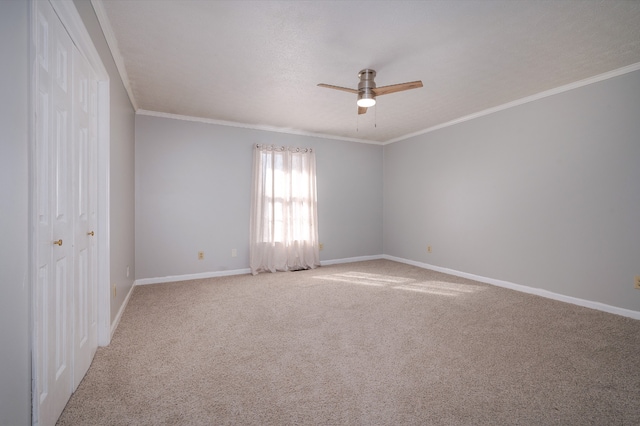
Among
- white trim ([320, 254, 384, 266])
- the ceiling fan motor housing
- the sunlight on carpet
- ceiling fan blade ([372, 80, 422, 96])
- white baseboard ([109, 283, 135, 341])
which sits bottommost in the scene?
the sunlight on carpet

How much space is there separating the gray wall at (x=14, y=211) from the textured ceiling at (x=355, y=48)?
1187 mm

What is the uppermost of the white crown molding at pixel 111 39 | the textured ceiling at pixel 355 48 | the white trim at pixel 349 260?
the textured ceiling at pixel 355 48

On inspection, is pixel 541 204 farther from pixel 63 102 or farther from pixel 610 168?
pixel 63 102

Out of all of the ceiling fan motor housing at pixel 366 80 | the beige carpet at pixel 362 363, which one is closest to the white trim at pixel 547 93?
the ceiling fan motor housing at pixel 366 80

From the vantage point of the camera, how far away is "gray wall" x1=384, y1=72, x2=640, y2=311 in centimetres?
298

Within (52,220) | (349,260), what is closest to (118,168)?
(52,220)

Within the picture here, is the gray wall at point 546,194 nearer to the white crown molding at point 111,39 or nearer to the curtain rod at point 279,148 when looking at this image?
the curtain rod at point 279,148

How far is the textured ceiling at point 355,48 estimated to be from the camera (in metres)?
2.04

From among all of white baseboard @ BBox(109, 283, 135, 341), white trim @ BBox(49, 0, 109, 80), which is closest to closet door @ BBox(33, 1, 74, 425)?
white trim @ BBox(49, 0, 109, 80)

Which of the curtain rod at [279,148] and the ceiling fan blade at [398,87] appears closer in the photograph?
the ceiling fan blade at [398,87]

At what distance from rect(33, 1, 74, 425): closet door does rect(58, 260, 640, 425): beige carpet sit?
290 millimetres

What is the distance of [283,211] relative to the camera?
5.02 m

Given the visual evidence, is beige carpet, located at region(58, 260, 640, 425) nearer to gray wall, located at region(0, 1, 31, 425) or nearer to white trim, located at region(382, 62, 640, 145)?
gray wall, located at region(0, 1, 31, 425)

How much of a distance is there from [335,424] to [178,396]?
90 cm
